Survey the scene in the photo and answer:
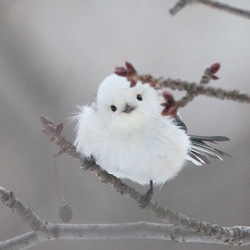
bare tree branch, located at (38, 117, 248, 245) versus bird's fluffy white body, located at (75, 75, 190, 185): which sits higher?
bird's fluffy white body, located at (75, 75, 190, 185)

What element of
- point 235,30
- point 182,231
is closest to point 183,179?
point 235,30

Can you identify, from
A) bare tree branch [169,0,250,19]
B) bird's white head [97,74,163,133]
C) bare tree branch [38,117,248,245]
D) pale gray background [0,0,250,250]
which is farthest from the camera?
pale gray background [0,0,250,250]

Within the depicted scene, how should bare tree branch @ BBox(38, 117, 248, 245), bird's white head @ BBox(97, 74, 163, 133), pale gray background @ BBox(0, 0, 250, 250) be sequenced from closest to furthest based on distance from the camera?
bare tree branch @ BBox(38, 117, 248, 245) < bird's white head @ BBox(97, 74, 163, 133) < pale gray background @ BBox(0, 0, 250, 250)

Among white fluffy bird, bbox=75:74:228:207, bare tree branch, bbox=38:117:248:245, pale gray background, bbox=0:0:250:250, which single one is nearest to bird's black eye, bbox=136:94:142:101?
white fluffy bird, bbox=75:74:228:207

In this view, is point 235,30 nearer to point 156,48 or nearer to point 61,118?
point 156,48

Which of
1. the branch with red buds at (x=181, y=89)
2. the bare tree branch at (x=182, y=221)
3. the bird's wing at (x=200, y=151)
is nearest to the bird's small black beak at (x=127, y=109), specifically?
the bare tree branch at (x=182, y=221)

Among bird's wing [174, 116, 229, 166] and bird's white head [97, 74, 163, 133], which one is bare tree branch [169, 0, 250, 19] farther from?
bird's wing [174, 116, 229, 166]

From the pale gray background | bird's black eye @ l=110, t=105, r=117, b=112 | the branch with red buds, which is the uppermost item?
the pale gray background
